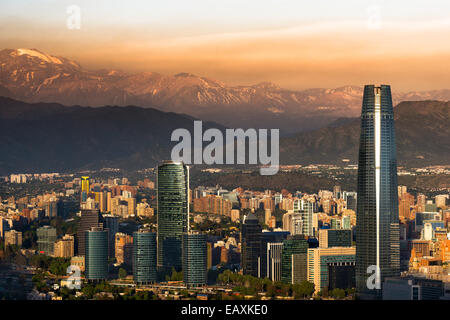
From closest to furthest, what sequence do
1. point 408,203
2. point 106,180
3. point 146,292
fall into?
point 146,292, point 408,203, point 106,180

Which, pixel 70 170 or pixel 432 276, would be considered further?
pixel 70 170

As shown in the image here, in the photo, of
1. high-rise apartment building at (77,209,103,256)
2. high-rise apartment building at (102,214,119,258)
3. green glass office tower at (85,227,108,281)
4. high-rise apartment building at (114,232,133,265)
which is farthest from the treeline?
high-rise apartment building at (77,209,103,256)

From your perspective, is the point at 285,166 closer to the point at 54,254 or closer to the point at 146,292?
the point at 54,254

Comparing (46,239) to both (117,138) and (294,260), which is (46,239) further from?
(117,138)

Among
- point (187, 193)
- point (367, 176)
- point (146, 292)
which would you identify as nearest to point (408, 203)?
point (187, 193)

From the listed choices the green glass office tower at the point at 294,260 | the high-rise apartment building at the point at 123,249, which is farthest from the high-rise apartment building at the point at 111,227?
the green glass office tower at the point at 294,260

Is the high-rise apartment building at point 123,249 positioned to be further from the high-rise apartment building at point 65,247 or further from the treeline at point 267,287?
the treeline at point 267,287
